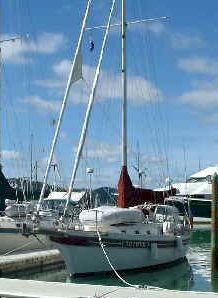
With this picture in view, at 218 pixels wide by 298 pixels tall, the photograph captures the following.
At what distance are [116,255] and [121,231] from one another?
128 centimetres

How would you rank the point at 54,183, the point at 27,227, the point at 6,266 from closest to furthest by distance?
the point at 27,227 → the point at 6,266 → the point at 54,183

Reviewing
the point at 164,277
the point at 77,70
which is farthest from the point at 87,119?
the point at 164,277

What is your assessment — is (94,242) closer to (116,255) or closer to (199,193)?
(116,255)

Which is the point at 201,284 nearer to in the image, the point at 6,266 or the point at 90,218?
the point at 90,218

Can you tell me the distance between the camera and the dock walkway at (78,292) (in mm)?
15086

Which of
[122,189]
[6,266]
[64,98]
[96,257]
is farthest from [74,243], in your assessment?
[64,98]

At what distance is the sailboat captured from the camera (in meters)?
26.7

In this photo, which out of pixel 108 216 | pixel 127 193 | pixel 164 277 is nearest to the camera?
pixel 108 216

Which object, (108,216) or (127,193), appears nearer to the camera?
(108,216)

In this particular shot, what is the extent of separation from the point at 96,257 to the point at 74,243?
4.60 ft

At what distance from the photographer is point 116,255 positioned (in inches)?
1096

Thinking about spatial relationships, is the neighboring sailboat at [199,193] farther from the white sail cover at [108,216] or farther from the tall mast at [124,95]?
the white sail cover at [108,216]

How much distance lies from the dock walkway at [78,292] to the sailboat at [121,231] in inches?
308

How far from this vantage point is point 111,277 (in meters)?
27.4
